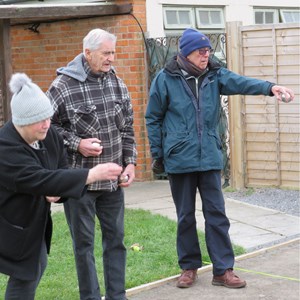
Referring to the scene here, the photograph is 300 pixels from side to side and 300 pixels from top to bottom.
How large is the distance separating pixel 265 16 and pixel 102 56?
867cm

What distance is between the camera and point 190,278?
635 centimetres

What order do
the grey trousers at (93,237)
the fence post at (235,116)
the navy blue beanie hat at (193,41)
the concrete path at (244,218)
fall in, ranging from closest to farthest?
the grey trousers at (93,237), the navy blue beanie hat at (193,41), the concrete path at (244,218), the fence post at (235,116)

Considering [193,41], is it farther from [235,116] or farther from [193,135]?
[235,116]

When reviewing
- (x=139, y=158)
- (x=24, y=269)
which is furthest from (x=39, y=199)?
(x=139, y=158)

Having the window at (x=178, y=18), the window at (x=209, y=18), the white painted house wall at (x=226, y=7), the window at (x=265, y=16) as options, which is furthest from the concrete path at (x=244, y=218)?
the window at (x=265, y=16)

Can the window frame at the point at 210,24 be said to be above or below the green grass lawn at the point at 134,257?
above

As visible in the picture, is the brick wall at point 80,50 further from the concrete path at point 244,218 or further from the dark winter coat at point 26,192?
the dark winter coat at point 26,192

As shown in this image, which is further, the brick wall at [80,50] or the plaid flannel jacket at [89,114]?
the brick wall at [80,50]

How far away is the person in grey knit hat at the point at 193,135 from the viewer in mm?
6141

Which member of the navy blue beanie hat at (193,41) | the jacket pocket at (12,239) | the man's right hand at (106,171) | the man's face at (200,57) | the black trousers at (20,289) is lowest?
the black trousers at (20,289)

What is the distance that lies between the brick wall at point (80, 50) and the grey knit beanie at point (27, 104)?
22.8 feet

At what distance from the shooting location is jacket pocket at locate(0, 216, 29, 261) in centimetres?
446

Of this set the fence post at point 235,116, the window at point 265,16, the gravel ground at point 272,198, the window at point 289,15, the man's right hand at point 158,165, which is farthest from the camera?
the window at point 289,15

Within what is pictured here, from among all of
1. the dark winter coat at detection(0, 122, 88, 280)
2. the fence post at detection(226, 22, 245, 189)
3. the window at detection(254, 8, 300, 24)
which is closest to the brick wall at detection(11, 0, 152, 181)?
the fence post at detection(226, 22, 245, 189)
